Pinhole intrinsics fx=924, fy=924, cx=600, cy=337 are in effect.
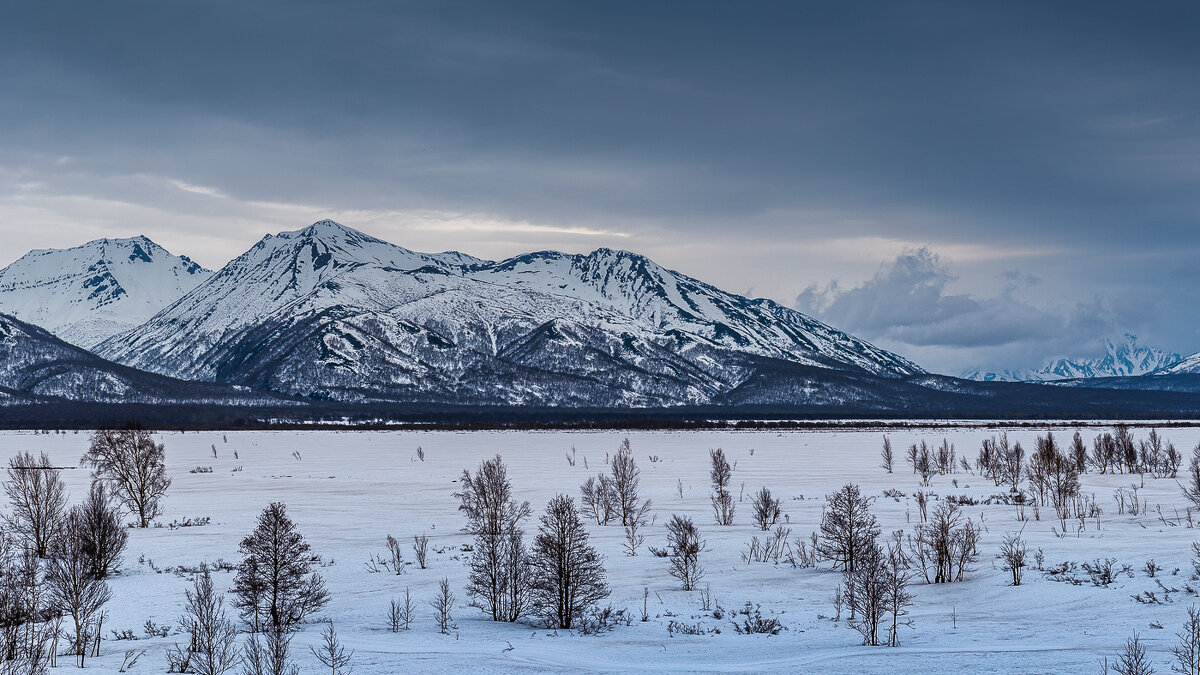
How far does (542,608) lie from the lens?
2230cm

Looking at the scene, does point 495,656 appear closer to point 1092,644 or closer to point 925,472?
point 1092,644

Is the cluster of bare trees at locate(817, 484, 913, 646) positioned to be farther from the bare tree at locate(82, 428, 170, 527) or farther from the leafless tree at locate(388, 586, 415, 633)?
the bare tree at locate(82, 428, 170, 527)

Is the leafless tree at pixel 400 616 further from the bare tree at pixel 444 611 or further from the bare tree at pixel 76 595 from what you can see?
the bare tree at pixel 76 595

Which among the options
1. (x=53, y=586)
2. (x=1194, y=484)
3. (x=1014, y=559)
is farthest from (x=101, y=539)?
(x=1194, y=484)

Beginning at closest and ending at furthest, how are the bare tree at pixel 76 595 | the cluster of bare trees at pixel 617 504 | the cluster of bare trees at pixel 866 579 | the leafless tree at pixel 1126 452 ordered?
the bare tree at pixel 76 595, the cluster of bare trees at pixel 866 579, the cluster of bare trees at pixel 617 504, the leafless tree at pixel 1126 452

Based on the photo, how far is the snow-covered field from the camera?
17453mm

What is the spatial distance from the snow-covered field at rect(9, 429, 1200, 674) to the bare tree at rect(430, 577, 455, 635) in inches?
11.8

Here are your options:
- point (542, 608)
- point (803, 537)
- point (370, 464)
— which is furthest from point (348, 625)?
point (370, 464)

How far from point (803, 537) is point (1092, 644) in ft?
51.4

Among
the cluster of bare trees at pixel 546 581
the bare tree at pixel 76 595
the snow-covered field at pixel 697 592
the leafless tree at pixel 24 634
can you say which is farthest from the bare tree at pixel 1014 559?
the leafless tree at pixel 24 634

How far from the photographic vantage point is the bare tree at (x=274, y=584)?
20.7 metres

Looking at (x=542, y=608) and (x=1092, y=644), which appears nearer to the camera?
(x=1092, y=644)

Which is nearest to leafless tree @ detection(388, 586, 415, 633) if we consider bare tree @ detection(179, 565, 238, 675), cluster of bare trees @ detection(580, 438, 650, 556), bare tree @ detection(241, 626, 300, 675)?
bare tree @ detection(241, 626, 300, 675)

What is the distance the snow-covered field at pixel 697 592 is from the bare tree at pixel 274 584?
2.57ft
